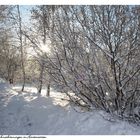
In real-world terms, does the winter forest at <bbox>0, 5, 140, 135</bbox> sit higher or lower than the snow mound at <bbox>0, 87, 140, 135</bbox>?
higher

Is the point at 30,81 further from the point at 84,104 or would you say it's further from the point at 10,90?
the point at 84,104

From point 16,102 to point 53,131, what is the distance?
72 centimetres

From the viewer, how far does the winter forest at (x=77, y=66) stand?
436 centimetres

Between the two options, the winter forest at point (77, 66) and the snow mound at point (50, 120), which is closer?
the snow mound at point (50, 120)

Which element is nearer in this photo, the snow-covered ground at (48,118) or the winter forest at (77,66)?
the snow-covered ground at (48,118)

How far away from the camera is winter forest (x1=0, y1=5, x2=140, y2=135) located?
4.36 meters

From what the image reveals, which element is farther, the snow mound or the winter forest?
the winter forest

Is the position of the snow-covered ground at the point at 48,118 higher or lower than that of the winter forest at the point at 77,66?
lower

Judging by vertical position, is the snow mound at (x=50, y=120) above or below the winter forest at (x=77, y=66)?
below

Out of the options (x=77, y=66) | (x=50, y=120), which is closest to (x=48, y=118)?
(x=50, y=120)

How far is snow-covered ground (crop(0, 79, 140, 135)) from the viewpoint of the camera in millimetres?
4031

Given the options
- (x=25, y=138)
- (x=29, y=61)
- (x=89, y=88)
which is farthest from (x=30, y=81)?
(x=25, y=138)

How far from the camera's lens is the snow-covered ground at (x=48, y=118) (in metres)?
4.03

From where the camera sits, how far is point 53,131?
4.11 meters
